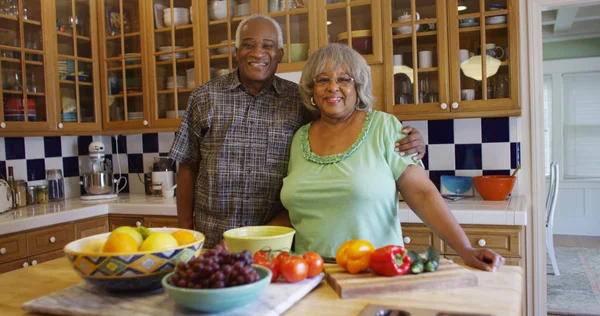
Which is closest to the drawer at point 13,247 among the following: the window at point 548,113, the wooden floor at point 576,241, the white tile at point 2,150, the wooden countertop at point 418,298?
the white tile at point 2,150

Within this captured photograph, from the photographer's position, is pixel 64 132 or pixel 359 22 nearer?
pixel 359 22

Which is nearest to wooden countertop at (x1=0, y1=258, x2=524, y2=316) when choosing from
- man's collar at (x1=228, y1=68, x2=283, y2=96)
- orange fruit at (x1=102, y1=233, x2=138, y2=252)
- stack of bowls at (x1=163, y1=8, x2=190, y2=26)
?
orange fruit at (x1=102, y1=233, x2=138, y2=252)

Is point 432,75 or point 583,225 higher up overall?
point 432,75

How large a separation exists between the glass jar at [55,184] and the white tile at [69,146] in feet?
0.77

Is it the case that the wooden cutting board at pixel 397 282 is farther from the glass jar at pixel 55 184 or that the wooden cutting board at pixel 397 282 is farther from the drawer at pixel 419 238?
the glass jar at pixel 55 184

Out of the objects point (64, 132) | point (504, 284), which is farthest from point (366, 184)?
point (64, 132)

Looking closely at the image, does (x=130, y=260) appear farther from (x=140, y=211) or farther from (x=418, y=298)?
(x=140, y=211)

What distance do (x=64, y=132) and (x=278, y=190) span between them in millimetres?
2042

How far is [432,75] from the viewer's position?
2881mm

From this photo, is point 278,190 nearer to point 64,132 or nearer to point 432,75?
point 432,75

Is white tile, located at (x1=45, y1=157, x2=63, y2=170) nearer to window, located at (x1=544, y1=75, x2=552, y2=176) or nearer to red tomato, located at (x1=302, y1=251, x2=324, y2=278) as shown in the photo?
red tomato, located at (x1=302, y1=251, x2=324, y2=278)

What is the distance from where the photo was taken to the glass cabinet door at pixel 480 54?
2.76 metres

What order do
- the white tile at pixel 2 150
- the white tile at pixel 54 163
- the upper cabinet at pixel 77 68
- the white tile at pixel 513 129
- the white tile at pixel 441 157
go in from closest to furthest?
1. the white tile at pixel 513 129
2. the white tile at pixel 441 157
3. the white tile at pixel 2 150
4. the upper cabinet at pixel 77 68
5. the white tile at pixel 54 163

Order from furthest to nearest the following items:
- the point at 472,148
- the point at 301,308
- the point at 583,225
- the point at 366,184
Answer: the point at 583,225, the point at 472,148, the point at 366,184, the point at 301,308
